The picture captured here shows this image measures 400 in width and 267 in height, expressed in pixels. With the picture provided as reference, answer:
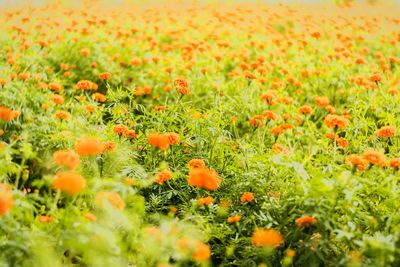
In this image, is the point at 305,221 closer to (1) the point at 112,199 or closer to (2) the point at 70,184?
(1) the point at 112,199

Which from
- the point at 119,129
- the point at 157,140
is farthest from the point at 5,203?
the point at 119,129

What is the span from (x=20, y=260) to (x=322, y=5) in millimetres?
11204

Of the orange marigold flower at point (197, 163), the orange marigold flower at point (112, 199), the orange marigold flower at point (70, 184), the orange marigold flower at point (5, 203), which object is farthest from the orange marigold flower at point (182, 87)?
the orange marigold flower at point (5, 203)

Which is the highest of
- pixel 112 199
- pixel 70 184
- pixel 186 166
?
pixel 70 184

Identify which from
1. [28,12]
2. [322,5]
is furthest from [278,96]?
[322,5]

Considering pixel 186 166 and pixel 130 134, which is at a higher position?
pixel 130 134

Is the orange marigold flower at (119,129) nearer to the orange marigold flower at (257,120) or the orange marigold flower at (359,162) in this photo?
the orange marigold flower at (257,120)

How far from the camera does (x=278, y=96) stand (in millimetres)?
4660

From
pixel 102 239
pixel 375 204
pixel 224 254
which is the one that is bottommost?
pixel 224 254

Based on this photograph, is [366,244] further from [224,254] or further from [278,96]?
[278,96]

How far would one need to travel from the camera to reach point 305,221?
2.42 meters

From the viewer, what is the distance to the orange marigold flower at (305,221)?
2.40 metres

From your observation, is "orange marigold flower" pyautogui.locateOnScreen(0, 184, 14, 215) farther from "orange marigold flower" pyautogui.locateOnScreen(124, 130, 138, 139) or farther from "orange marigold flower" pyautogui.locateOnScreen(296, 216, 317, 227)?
"orange marigold flower" pyautogui.locateOnScreen(296, 216, 317, 227)

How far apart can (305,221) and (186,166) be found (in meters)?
1.05
